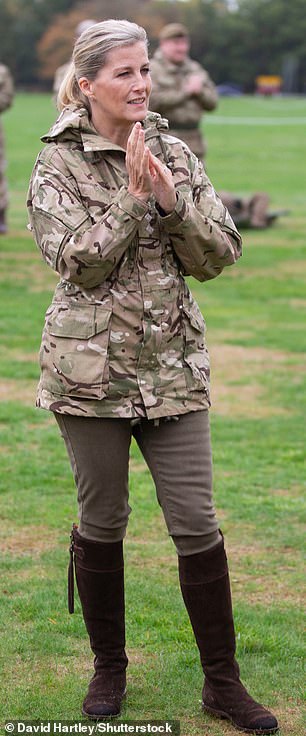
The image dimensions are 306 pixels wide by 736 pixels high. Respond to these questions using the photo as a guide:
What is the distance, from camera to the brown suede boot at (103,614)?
4.01m

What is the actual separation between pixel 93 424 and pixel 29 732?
97 centimetres

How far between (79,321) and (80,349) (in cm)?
8

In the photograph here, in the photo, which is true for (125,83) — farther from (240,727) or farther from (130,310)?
(240,727)

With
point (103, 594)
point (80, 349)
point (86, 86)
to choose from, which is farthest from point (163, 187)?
point (103, 594)

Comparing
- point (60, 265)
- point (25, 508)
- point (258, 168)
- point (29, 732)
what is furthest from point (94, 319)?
point (258, 168)

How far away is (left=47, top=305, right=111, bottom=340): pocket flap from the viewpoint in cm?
370

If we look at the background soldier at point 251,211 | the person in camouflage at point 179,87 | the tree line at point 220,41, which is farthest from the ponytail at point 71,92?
the tree line at point 220,41

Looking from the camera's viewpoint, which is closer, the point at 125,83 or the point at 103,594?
the point at 125,83

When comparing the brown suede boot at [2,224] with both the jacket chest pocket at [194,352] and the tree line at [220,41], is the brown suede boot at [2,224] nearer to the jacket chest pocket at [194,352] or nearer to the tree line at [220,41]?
the jacket chest pocket at [194,352]

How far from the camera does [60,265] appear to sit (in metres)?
3.65

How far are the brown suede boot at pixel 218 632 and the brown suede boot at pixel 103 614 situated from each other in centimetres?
23

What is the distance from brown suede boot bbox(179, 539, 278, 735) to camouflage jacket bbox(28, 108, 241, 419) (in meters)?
0.49

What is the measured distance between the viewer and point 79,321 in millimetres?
3717

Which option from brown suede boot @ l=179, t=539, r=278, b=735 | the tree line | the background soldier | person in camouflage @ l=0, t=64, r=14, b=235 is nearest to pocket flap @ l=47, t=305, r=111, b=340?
brown suede boot @ l=179, t=539, r=278, b=735
